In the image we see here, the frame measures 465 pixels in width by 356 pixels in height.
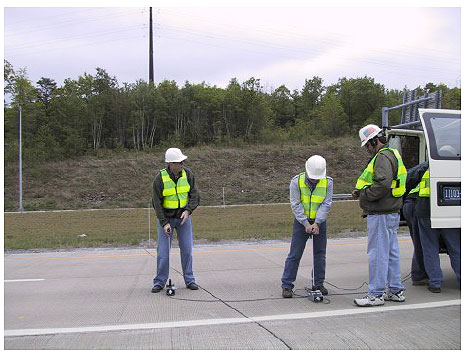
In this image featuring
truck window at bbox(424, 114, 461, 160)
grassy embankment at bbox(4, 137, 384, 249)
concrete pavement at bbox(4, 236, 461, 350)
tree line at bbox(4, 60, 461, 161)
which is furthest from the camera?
tree line at bbox(4, 60, 461, 161)

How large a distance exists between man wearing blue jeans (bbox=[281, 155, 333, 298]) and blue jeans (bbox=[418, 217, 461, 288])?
148 cm

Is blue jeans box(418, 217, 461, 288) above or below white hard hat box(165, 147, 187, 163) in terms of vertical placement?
below

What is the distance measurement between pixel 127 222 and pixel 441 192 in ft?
52.1

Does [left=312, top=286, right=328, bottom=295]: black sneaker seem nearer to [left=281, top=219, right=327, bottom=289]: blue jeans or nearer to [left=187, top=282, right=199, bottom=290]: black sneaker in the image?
[left=281, top=219, right=327, bottom=289]: blue jeans

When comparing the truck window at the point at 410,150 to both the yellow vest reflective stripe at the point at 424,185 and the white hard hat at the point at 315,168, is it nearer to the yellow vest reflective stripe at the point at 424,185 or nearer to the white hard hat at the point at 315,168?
the yellow vest reflective stripe at the point at 424,185

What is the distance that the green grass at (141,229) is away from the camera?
13242mm

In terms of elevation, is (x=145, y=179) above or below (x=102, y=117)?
below

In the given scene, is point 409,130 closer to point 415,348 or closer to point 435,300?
point 435,300

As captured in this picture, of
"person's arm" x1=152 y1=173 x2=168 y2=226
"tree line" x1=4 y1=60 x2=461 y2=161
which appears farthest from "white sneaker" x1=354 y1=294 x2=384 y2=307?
"tree line" x1=4 y1=60 x2=461 y2=161

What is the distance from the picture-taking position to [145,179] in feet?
130

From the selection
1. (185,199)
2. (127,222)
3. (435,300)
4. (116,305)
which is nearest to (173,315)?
(116,305)

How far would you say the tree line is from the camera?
4366 cm

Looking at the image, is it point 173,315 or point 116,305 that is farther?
point 116,305

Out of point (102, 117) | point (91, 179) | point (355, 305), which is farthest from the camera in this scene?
point (102, 117)
